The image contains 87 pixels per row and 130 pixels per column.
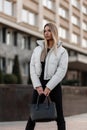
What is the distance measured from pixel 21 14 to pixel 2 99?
29.8 meters

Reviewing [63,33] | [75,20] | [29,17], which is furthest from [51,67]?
[75,20]

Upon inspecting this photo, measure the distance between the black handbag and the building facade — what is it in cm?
3153

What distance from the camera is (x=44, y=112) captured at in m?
5.70

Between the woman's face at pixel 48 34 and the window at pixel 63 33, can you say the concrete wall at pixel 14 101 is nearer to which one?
the woman's face at pixel 48 34

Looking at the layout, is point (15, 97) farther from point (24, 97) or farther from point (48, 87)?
point (48, 87)

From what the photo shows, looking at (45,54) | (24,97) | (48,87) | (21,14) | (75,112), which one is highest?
(21,14)

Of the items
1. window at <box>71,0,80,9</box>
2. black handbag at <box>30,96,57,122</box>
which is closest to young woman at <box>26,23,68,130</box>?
black handbag at <box>30,96,57,122</box>

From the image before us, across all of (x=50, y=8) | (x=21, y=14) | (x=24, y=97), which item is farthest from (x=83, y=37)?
(x=24, y=97)

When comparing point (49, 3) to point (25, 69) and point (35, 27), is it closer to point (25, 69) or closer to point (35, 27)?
point (35, 27)

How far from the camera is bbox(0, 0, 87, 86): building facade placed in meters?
38.4

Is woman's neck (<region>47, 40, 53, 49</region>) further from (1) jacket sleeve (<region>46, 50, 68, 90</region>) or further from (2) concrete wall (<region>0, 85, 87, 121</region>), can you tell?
(2) concrete wall (<region>0, 85, 87, 121</region>)

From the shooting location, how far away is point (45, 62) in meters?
5.97

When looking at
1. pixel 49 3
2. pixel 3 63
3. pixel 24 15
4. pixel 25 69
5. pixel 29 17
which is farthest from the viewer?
pixel 49 3

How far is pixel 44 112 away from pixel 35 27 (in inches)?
1535
